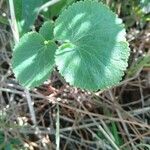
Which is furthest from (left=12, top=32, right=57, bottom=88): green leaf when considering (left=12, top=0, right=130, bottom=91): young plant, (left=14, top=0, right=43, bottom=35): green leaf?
(left=14, top=0, right=43, bottom=35): green leaf

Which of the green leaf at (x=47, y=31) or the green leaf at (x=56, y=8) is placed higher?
the green leaf at (x=56, y=8)

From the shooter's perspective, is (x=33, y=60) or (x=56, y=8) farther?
(x=56, y=8)

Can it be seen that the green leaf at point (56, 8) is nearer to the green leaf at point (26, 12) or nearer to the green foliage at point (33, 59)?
the green leaf at point (26, 12)

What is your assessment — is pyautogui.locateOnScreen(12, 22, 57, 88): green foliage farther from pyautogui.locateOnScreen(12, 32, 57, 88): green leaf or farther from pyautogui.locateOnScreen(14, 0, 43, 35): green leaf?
pyautogui.locateOnScreen(14, 0, 43, 35): green leaf

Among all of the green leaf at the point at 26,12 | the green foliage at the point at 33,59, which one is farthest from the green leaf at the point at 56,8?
the green foliage at the point at 33,59

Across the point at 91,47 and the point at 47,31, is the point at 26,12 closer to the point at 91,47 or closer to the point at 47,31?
the point at 47,31

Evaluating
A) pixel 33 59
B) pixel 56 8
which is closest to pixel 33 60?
pixel 33 59
